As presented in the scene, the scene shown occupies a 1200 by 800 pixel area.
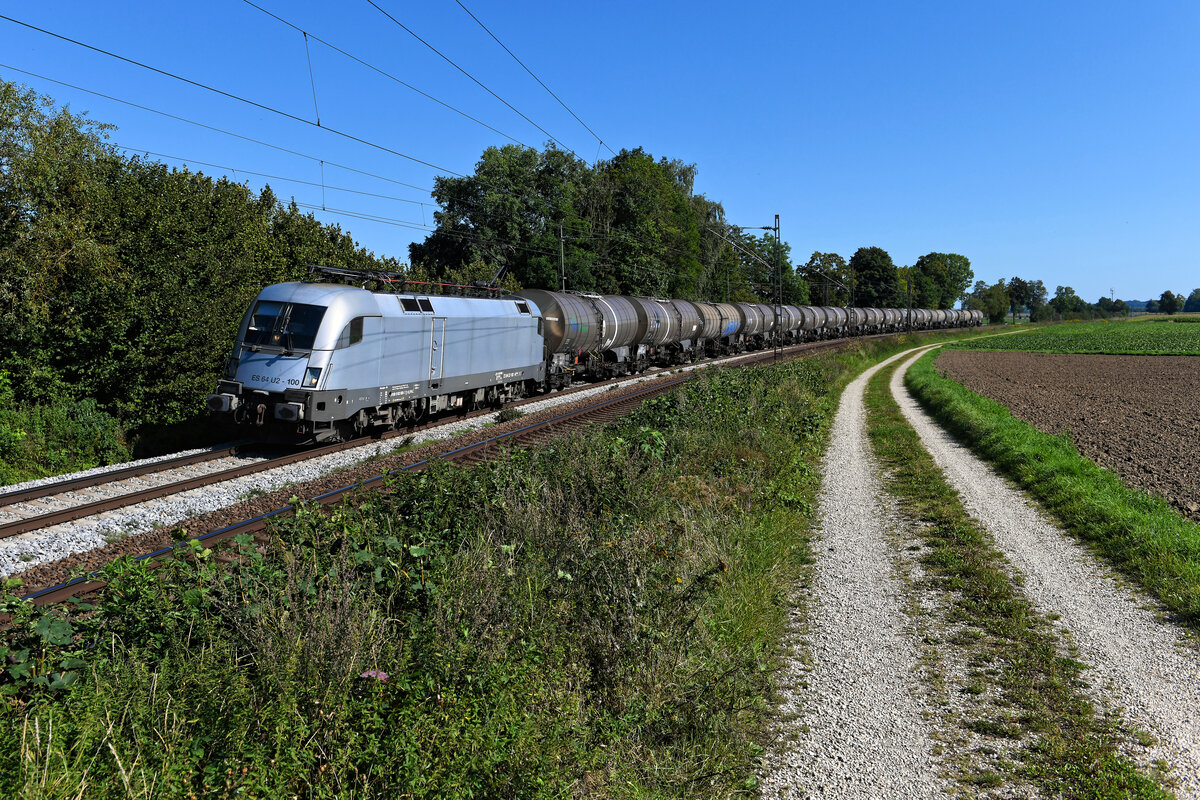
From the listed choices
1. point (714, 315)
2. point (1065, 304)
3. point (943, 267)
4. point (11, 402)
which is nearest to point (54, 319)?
point (11, 402)

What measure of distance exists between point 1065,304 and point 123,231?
208498mm

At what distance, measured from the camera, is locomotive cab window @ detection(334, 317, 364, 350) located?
15152 millimetres

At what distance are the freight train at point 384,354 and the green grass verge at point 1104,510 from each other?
13190 mm

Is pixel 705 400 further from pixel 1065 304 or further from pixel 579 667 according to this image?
pixel 1065 304

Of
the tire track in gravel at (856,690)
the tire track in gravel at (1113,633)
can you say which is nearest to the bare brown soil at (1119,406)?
the tire track in gravel at (1113,633)

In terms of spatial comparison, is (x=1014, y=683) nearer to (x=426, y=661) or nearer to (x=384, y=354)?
(x=426, y=661)

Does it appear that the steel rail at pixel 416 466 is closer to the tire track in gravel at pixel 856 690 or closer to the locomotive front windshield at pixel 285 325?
the locomotive front windshield at pixel 285 325

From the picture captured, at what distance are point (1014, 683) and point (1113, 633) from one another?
1876 millimetres

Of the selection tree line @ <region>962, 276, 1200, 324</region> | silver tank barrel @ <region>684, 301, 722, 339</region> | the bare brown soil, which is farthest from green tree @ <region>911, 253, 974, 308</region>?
silver tank barrel @ <region>684, 301, 722, 339</region>

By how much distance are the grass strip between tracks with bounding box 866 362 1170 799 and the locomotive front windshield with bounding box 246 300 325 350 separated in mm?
11843

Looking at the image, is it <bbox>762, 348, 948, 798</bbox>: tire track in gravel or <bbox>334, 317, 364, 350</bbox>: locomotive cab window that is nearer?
<bbox>762, 348, 948, 798</bbox>: tire track in gravel

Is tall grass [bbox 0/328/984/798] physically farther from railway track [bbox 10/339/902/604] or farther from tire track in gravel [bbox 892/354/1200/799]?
tire track in gravel [bbox 892/354/1200/799]

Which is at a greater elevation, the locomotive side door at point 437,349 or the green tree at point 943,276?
the green tree at point 943,276

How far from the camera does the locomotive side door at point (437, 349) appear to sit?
60.5 ft
